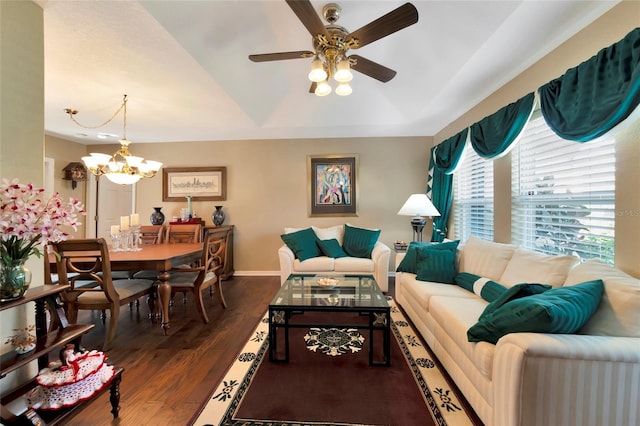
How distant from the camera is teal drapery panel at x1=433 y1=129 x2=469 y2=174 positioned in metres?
3.22

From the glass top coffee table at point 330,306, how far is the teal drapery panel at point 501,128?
1.85m

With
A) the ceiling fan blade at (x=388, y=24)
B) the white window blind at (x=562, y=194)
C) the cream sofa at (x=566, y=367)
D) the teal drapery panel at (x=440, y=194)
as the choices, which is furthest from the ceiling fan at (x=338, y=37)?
the teal drapery panel at (x=440, y=194)

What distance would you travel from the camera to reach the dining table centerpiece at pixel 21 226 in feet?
3.45

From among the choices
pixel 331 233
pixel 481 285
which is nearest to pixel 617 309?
pixel 481 285

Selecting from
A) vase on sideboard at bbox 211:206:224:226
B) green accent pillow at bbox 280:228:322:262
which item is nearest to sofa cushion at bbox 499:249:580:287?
green accent pillow at bbox 280:228:322:262

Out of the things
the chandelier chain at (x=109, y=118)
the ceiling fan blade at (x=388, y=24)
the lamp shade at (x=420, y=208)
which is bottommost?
the lamp shade at (x=420, y=208)

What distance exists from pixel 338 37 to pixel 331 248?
9.05ft

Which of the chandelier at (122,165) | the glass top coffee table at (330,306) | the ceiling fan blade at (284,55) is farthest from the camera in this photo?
the chandelier at (122,165)

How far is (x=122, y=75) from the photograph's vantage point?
238 centimetres

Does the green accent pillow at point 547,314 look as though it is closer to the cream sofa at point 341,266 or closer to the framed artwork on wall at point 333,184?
the cream sofa at point 341,266

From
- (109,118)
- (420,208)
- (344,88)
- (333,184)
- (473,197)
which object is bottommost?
(420,208)

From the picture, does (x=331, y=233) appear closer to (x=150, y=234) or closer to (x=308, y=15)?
(x=150, y=234)

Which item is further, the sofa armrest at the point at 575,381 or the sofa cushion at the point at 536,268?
the sofa cushion at the point at 536,268

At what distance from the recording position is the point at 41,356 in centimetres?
125
